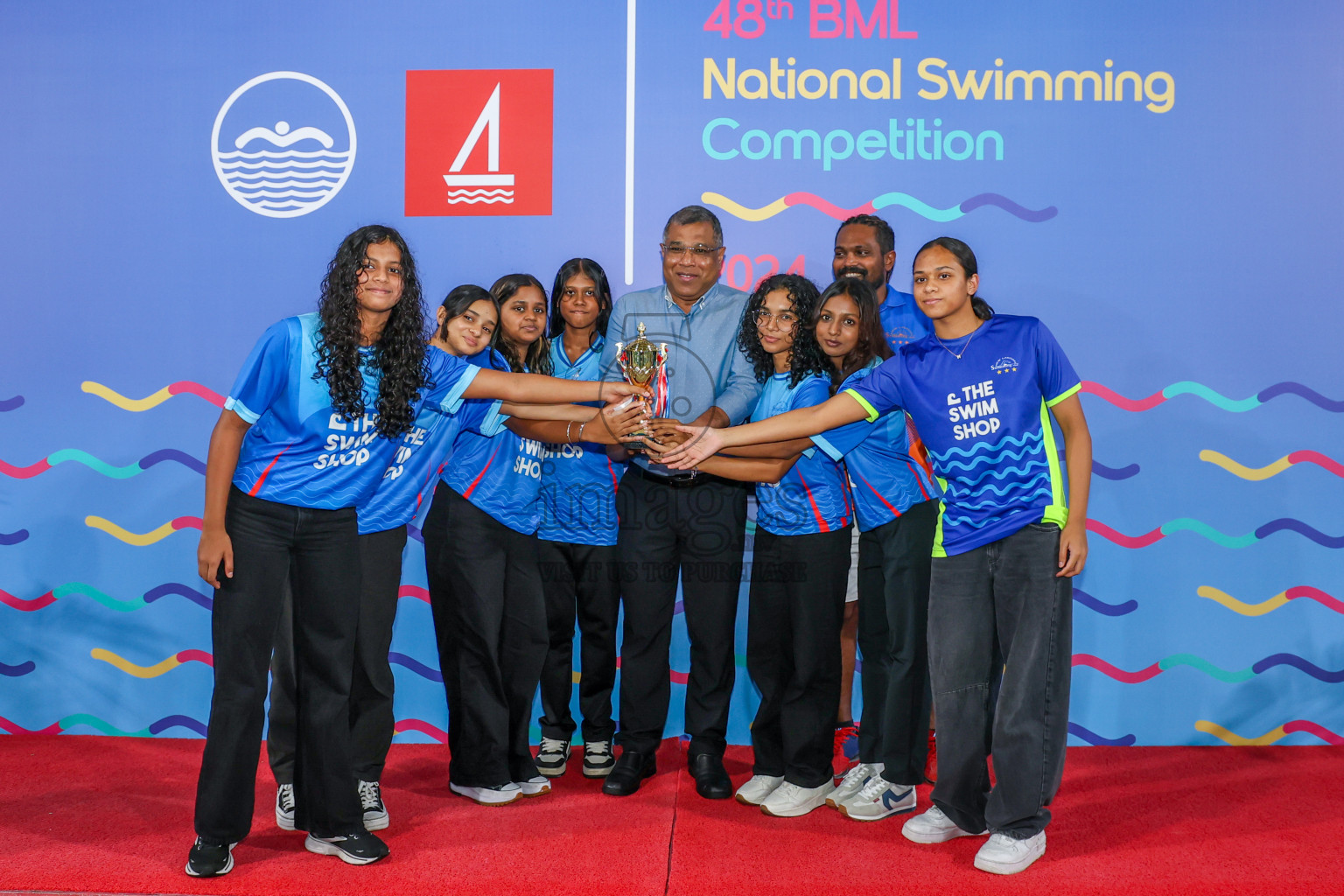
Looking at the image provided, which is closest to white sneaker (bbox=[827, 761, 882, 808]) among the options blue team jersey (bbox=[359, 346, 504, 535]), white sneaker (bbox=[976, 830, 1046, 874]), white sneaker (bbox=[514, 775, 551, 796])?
white sneaker (bbox=[976, 830, 1046, 874])

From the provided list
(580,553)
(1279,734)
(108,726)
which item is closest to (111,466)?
(108,726)

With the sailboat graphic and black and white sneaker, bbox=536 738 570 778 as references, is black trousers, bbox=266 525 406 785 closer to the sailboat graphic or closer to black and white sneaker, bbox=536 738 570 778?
black and white sneaker, bbox=536 738 570 778

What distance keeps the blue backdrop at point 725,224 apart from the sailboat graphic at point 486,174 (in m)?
0.02

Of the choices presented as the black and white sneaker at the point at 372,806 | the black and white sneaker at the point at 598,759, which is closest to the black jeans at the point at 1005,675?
the black and white sneaker at the point at 598,759

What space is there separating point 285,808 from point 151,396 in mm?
1960

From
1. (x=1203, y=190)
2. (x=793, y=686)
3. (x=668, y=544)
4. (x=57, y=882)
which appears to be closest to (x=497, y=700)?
(x=668, y=544)

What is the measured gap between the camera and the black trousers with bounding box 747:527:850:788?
3.03 m

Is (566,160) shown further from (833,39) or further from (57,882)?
(57,882)

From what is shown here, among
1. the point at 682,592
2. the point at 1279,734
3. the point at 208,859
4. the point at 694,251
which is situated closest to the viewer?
the point at 208,859

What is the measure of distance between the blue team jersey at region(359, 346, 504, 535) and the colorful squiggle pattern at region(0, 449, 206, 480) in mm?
1484

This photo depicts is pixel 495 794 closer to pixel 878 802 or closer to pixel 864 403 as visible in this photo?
pixel 878 802

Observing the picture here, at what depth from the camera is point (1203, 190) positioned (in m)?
3.85

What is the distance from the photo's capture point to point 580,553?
3453mm

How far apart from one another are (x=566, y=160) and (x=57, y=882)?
2.91 m
